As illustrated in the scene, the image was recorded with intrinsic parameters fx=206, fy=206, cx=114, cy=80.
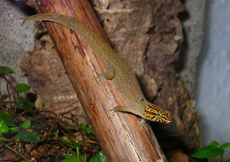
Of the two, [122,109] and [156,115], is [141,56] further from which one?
[122,109]

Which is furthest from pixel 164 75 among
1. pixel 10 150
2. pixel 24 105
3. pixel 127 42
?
pixel 10 150

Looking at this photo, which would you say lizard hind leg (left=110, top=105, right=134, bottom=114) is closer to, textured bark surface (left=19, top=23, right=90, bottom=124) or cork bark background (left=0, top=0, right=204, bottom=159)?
cork bark background (left=0, top=0, right=204, bottom=159)

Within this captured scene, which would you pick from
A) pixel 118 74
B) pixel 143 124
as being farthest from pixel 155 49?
pixel 143 124

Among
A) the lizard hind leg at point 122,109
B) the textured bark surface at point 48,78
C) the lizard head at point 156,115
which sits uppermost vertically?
the textured bark surface at point 48,78

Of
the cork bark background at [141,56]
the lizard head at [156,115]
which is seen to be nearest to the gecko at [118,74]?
the lizard head at [156,115]

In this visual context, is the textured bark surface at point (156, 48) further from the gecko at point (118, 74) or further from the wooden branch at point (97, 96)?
the wooden branch at point (97, 96)

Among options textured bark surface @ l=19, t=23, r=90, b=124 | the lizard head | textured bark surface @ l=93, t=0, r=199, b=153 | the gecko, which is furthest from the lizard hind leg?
textured bark surface @ l=19, t=23, r=90, b=124
